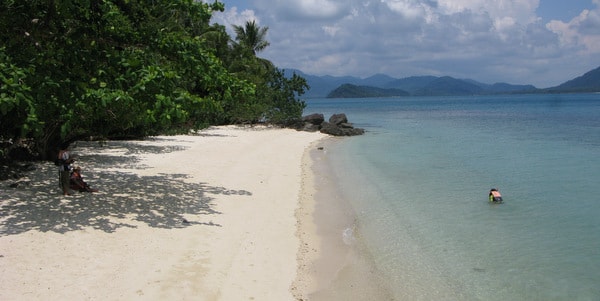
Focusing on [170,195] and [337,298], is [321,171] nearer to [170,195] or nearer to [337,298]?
[170,195]

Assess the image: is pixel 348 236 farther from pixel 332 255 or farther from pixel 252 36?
pixel 252 36

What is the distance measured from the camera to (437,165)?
20797mm

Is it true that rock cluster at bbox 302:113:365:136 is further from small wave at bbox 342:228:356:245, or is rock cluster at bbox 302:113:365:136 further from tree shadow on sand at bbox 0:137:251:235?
small wave at bbox 342:228:356:245

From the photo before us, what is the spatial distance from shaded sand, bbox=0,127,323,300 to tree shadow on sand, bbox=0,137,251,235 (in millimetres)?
21

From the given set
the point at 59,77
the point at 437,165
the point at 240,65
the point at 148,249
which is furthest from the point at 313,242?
the point at 240,65

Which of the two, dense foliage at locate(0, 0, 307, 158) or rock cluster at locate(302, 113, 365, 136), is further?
rock cluster at locate(302, 113, 365, 136)

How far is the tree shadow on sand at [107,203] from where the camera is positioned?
27.4 ft

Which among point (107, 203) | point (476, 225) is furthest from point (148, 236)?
point (476, 225)

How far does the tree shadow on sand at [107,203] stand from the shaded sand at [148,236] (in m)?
0.02

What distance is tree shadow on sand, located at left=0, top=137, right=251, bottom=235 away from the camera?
8352mm

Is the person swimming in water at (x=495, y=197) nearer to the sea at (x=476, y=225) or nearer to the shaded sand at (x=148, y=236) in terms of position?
the sea at (x=476, y=225)

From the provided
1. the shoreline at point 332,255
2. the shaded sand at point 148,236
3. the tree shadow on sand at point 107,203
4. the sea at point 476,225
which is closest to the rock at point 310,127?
the sea at point 476,225

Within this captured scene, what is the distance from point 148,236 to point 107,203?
2.28 m

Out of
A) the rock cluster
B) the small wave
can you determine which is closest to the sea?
the small wave
